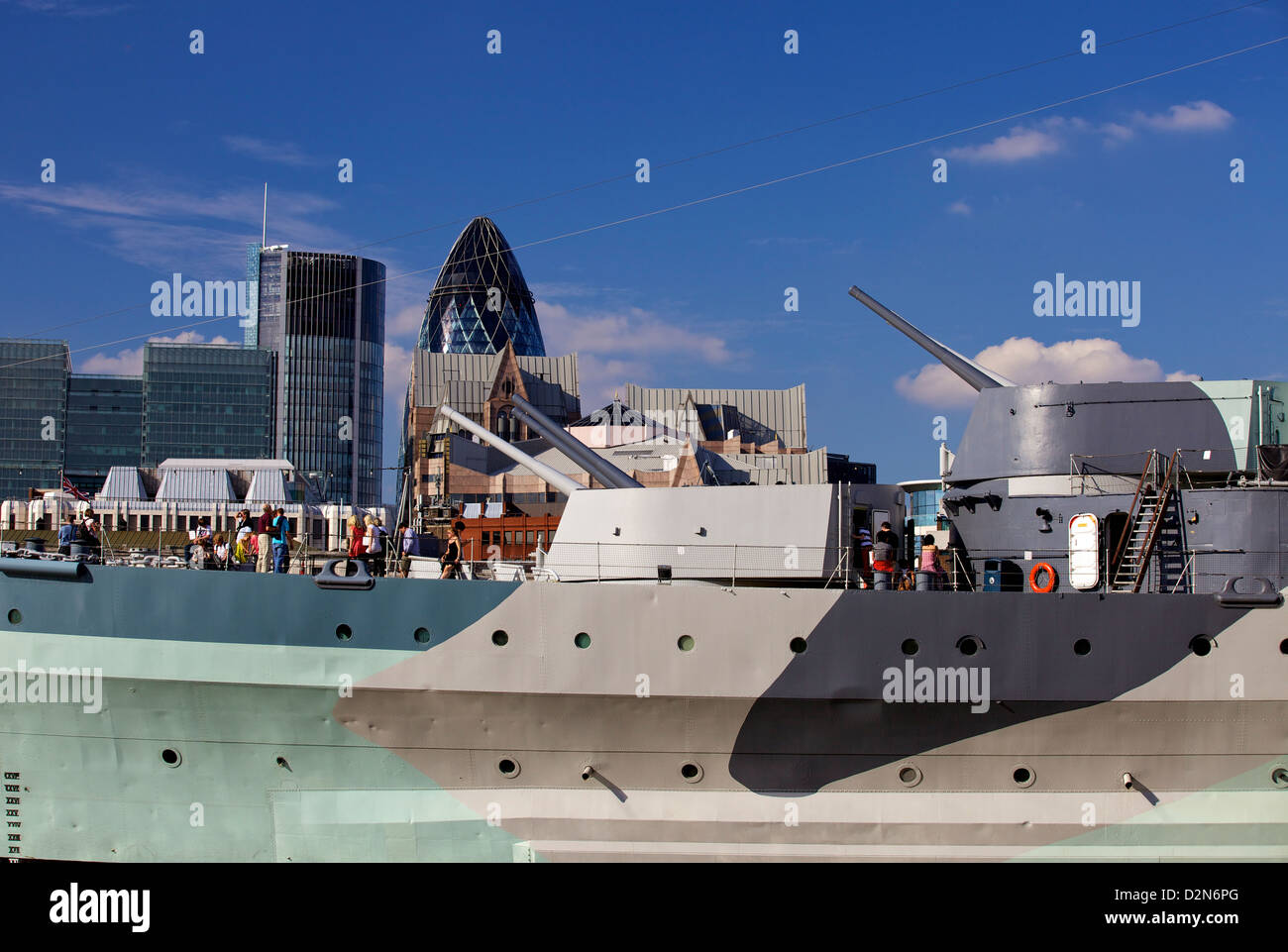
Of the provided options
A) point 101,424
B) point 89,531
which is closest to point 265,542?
point 89,531

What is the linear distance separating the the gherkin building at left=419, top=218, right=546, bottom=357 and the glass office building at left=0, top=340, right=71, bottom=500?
49.9 meters

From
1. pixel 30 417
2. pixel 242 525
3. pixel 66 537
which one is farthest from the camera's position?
pixel 30 417

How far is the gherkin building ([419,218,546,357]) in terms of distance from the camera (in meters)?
146

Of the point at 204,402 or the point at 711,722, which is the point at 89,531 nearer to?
the point at 711,722

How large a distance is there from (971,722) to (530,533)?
42649 millimetres

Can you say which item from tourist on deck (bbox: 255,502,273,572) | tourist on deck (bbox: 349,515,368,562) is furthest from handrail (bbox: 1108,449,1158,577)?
tourist on deck (bbox: 255,502,273,572)

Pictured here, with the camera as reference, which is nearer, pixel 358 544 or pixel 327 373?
pixel 358 544

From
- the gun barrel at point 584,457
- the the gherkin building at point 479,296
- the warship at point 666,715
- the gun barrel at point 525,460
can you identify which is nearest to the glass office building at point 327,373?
the the gherkin building at point 479,296

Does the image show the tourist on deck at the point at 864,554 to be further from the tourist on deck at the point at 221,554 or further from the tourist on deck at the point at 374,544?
the tourist on deck at the point at 221,554

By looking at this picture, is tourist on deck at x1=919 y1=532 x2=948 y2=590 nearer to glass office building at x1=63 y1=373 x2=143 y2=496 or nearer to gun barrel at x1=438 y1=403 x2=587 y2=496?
gun barrel at x1=438 y1=403 x2=587 y2=496

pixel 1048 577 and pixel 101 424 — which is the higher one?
pixel 101 424

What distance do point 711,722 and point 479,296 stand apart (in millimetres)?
138929

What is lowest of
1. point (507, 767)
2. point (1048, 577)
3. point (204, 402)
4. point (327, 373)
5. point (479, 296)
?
point (507, 767)

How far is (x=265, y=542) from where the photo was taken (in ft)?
45.7
